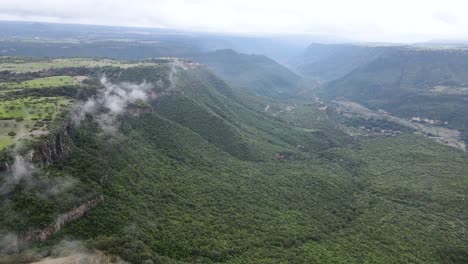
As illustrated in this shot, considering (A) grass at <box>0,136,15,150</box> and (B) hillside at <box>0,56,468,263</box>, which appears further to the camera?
(A) grass at <box>0,136,15,150</box>

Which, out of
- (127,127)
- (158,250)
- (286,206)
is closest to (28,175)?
(158,250)

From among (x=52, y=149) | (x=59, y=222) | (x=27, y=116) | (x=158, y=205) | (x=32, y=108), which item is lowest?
(x=158, y=205)

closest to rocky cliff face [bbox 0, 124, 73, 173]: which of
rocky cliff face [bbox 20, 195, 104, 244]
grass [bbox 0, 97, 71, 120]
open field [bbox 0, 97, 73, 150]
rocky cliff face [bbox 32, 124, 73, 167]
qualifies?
rocky cliff face [bbox 32, 124, 73, 167]

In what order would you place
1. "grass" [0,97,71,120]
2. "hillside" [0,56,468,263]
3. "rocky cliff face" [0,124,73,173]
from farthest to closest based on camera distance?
1. "grass" [0,97,71,120]
2. "hillside" [0,56,468,263]
3. "rocky cliff face" [0,124,73,173]

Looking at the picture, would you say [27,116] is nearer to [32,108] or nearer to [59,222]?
[32,108]

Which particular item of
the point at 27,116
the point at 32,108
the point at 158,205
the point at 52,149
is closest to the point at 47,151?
the point at 52,149

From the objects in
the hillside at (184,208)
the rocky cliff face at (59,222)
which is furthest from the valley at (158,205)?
the hillside at (184,208)

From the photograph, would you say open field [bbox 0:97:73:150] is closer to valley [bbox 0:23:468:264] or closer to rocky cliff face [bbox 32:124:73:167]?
valley [bbox 0:23:468:264]

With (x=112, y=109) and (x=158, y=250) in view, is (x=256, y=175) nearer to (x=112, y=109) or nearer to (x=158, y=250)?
(x=112, y=109)

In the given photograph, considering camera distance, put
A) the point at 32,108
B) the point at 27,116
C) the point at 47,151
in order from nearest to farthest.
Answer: the point at 47,151
the point at 27,116
the point at 32,108

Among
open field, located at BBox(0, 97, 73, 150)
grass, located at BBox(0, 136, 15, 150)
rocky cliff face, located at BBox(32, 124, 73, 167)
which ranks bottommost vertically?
rocky cliff face, located at BBox(32, 124, 73, 167)

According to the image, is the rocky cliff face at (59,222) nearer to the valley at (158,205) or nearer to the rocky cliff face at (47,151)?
the valley at (158,205)
